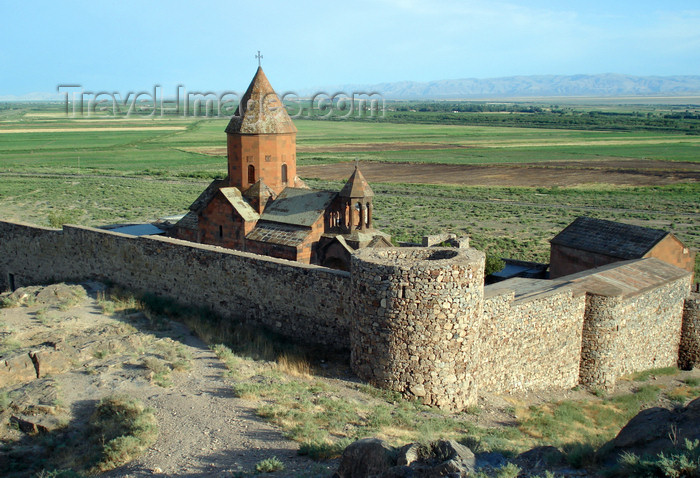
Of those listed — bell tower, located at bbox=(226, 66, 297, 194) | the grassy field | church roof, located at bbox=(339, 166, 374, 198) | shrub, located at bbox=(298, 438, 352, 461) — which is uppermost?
bell tower, located at bbox=(226, 66, 297, 194)

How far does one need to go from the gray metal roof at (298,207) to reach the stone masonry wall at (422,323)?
7.81 metres

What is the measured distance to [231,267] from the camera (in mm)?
11594

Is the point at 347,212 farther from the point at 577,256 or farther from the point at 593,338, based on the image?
the point at 593,338

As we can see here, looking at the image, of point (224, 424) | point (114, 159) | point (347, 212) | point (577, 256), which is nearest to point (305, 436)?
point (224, 424)

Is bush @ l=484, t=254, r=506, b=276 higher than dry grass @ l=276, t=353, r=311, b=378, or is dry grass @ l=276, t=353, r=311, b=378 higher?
dry grass @ l=276, t=353, r=311, b=378

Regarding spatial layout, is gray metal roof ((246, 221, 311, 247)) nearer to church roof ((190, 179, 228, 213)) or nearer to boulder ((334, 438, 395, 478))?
church roof ((190, 179, 228, 213))

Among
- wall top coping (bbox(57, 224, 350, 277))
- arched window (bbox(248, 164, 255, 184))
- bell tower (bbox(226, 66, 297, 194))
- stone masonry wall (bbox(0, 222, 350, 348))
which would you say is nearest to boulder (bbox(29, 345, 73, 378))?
stone masonry wall (bbox(0, 222, 350, 348))

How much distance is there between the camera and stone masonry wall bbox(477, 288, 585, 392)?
9617 mm

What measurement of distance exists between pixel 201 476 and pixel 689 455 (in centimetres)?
421

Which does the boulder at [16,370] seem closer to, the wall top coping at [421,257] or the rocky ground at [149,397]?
the rocky ground at [149,397]

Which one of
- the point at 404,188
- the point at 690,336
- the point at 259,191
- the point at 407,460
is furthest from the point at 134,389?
the point at 404,188

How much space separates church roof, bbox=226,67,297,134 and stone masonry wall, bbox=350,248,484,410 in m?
10.0

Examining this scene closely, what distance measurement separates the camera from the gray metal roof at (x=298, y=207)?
16.6 metres

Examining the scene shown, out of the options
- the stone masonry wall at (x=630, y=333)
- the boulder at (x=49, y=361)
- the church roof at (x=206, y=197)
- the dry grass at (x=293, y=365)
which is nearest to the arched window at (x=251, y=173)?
the church roof at (x=206, y=197)
